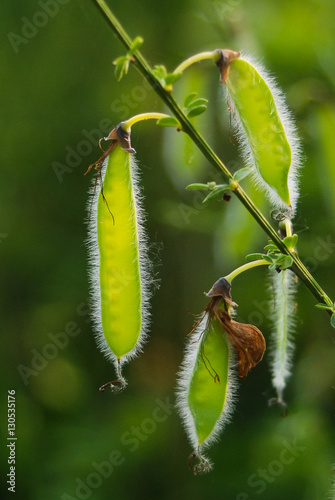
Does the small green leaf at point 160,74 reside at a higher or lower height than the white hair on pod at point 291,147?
higher

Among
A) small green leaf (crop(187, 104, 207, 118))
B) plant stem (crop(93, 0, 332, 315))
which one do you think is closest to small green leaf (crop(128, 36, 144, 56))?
plant stem (crop(93, 0, 332, 315))

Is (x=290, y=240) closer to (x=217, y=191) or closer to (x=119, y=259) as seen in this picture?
(x=217, y=191)

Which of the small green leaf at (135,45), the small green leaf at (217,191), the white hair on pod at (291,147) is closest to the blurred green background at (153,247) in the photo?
the white hair on pod at (291,147)

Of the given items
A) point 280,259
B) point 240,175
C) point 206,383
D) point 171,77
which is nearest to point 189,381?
point 206,383

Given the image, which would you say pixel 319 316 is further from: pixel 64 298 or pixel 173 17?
pixel 173 17

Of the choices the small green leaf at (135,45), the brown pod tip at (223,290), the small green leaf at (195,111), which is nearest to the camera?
the small green leaf at (135,45)

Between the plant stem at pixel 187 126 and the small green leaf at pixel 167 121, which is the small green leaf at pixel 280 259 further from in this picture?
the small green leaf at pixel 167 121
